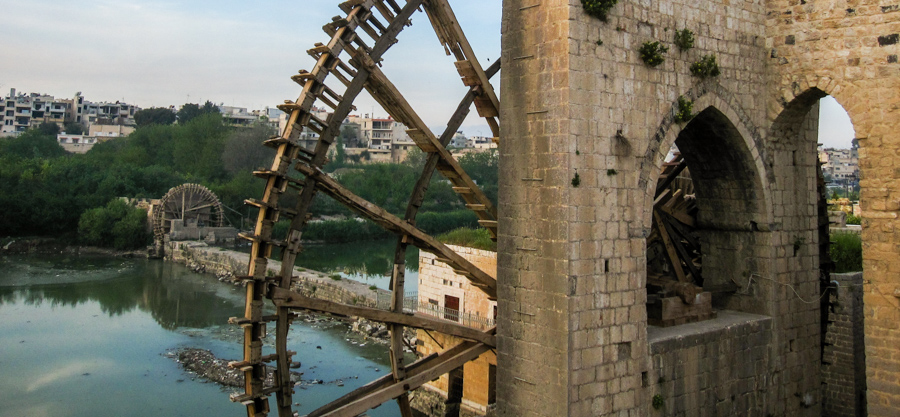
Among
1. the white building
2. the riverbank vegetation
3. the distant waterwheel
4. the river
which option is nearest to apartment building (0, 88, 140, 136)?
the white building

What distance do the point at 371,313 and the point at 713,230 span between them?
5.55m

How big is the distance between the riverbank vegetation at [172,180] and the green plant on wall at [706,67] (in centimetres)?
3230

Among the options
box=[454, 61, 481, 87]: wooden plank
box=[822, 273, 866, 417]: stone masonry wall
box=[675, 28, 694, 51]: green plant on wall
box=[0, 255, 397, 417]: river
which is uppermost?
box=[675, 28, 694, 51]: green plant on wall

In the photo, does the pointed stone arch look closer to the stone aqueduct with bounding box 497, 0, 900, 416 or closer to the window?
the stone aqueduct with bounding box 497, 0, 900, 416

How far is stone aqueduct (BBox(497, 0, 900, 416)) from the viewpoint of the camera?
278 inches

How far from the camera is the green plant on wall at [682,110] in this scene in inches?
317

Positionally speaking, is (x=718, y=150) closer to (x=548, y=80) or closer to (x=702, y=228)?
(x=702, y=228)

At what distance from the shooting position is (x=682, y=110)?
8.08 metres

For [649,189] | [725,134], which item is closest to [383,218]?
[649,189]

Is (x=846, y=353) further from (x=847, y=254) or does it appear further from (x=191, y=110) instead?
(x=191, y=110)

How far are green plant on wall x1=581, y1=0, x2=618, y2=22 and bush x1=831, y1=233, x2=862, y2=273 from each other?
9226 mm

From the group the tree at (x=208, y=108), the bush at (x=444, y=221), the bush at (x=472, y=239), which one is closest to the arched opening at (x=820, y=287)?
the bush at (x=472, y=239)

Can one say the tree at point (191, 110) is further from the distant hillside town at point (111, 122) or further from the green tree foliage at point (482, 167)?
the green tree foliage at point (482, 167)

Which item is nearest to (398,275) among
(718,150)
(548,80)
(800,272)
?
(548,80)
